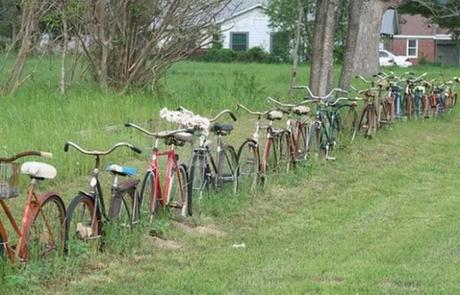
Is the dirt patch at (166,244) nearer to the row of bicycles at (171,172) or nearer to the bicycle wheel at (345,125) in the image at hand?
the row of bicycles at (171,172)

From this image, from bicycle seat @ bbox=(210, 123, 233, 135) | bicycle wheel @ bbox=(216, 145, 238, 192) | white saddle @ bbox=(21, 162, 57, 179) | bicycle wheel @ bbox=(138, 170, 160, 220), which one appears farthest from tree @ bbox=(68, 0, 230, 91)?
white saddle @ bbox=(21, 162, 57, 179)

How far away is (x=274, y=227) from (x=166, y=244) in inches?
62.8

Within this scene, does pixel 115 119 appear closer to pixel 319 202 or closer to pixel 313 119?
pixel 313 119

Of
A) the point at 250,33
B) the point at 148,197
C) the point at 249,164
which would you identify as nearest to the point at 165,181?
the point at 148,197

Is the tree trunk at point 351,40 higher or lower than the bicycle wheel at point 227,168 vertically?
higher

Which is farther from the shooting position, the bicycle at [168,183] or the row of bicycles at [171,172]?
the bicycle at [168,183]

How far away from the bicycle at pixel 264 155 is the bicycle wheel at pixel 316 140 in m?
1.10

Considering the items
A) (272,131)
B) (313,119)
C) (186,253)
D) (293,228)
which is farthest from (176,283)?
(313,119)

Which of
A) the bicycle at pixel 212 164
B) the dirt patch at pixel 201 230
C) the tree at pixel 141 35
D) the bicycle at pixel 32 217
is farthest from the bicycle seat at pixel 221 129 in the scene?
the tree at pixel 141 35

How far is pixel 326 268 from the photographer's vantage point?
7355 mm

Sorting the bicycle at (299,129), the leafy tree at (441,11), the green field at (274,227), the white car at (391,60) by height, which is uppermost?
the leafy tree at (441,11)

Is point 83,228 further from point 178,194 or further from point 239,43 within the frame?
point 239,43

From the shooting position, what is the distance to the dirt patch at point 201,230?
28.6 feet

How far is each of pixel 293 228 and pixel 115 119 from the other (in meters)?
5.87
